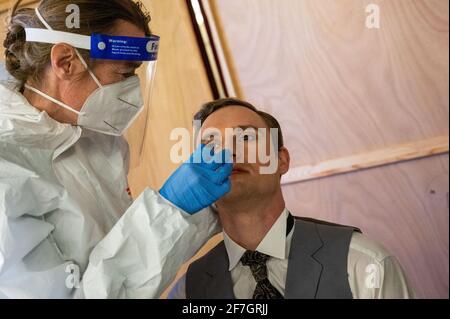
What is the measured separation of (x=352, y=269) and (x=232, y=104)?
0.37 m

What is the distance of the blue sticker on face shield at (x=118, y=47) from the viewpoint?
82cm

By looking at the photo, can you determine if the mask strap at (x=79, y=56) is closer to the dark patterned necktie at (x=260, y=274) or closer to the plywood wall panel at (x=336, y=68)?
the plywood wall panel at (x=336, y=68)

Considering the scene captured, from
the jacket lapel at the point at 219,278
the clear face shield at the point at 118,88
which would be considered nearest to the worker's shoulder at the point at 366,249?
the jacket lapel at the point at 219,278

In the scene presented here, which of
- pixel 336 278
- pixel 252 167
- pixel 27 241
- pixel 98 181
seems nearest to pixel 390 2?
pixel 252 167

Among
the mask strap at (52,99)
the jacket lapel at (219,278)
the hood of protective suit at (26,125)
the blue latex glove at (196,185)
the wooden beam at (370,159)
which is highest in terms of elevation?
the mask strap at (52,99)

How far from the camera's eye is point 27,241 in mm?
751

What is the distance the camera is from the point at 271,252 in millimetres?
860

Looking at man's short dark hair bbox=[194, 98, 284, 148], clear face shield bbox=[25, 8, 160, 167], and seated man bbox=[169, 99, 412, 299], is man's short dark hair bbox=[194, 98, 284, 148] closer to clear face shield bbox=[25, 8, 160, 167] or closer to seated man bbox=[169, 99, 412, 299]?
seated man bbox=[169, 99, 412, 299]

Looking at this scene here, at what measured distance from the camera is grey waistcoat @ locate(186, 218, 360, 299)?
79 cm

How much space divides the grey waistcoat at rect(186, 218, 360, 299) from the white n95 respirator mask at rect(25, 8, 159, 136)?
30 centimetres

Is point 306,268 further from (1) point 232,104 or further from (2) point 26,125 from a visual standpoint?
(2) point 26,125

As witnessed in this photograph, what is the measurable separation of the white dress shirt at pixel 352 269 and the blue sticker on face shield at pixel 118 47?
37 cm
